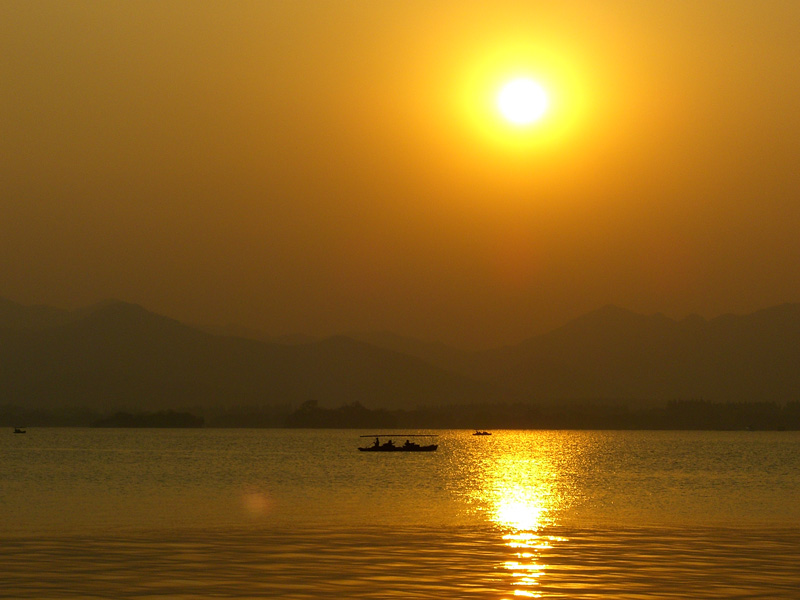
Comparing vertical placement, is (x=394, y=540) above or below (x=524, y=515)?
below

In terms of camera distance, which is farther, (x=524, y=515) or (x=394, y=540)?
(x=524, y=515)

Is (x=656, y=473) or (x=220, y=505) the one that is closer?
(x=220, y=505)

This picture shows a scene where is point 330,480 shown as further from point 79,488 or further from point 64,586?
point 64,586

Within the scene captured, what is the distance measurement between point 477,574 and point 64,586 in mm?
15604

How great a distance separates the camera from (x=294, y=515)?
7400cm

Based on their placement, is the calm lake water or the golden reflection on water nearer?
the calm lake water

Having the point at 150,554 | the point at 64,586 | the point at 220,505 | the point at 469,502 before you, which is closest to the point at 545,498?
the point at 469,502

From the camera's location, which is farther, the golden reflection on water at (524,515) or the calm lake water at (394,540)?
the golden reflection on water at (524,515)

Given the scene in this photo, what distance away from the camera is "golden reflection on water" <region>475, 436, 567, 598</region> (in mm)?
43938

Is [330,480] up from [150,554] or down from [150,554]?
up

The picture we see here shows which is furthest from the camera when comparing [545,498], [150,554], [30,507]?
[545,498]

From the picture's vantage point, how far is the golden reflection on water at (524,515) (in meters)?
43.9

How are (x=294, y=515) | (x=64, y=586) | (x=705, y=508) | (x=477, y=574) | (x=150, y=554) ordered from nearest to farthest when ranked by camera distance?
(x=64, y=586), (x=477, y=574), (x=150, y=554), (x=294, y=515), (x=705, y=508)

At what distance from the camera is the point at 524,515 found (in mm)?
76188
